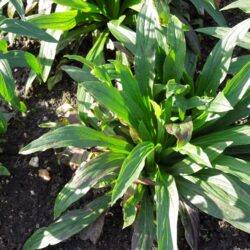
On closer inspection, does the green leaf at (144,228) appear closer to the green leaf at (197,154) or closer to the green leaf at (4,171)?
the green leaf at (197,154)

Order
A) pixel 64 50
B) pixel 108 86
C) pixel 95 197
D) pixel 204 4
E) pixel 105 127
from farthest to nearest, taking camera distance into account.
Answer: pixel 64 50 → pixel 204 4 → pixel 95 197 → pixel 105 127 → pixel 108 86

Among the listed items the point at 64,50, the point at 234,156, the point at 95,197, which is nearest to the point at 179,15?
the point at 64,50

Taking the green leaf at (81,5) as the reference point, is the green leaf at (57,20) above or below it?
below

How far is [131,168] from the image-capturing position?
83.0 inches

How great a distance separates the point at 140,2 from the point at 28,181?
4.13 feet

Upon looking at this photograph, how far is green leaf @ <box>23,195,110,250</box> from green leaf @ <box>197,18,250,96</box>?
2.62 ft

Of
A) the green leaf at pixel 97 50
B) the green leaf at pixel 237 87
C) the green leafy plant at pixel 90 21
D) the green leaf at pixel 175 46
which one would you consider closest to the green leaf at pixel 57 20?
the green leafy plant at pixel 90 21

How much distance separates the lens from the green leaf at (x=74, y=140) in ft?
6.95

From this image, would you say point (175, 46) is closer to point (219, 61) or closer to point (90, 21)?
point (219, 61)

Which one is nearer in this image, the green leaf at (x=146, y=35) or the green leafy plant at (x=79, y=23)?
the green leaf at (x=146, y=35)

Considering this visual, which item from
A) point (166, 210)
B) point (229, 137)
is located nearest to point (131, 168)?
point (166, 210)

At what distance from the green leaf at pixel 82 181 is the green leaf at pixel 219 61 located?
0.66m

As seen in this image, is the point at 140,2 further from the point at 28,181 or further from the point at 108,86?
the point at 28,181

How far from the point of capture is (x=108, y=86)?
2.24 meters
